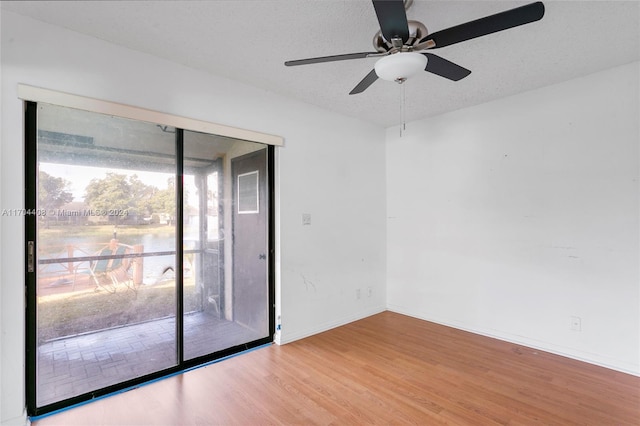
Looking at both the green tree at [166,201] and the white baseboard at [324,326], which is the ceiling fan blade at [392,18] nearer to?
the green tree at [166,201]

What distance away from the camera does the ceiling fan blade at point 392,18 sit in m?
1.48

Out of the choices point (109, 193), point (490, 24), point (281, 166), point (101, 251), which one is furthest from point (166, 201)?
point (490, 24)

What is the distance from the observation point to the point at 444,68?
2.06m

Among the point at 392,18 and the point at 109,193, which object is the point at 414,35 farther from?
the point at 109,193

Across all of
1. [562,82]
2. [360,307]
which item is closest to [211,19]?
[562,82]

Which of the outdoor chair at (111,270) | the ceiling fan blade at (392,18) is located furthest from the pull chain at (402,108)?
the outdoor chair at (111,270)

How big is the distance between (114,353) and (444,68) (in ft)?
10.5

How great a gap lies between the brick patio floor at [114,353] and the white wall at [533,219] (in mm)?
2700

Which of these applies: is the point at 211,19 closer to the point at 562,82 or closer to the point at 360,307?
the point at 562,82

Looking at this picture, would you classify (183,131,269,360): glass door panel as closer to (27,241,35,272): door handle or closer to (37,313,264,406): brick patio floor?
(37,313,264,406): brick patio floor

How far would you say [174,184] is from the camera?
108 inches

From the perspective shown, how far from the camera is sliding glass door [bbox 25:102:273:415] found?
2.20 meters

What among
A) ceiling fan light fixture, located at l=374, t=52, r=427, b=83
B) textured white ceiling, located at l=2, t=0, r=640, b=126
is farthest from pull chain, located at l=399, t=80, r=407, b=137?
ceiling fan light fixture, located at l=374, t=52, r=427, b=83

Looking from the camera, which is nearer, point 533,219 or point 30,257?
point 30,257
